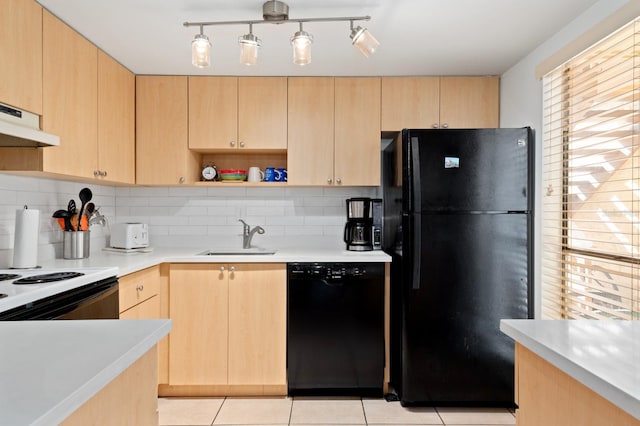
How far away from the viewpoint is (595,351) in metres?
0.89

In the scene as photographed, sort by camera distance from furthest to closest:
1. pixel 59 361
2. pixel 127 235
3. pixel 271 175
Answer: pixel 271 175 → pixel 127 235 → pixel 59 361

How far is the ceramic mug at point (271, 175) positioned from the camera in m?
3.18

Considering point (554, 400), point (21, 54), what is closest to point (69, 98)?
point (21, 54)

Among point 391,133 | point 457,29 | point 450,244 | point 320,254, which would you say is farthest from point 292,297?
point 457,29

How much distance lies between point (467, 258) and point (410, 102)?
3.96 feet

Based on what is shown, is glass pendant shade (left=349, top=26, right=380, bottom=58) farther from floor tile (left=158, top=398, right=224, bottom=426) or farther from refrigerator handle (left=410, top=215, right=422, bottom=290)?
floor tile (left=158, top=398, right=224, bottom=426)

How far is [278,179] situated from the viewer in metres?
3.18

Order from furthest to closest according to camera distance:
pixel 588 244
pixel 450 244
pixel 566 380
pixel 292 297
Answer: pixel 292 297
pixel 450 244
pixel 588 244
pixel 566 380

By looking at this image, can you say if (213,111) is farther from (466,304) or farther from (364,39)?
(466,304)

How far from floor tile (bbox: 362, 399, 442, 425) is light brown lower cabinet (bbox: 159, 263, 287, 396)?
0.60 meters

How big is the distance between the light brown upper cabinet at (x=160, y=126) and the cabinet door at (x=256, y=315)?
97 cm

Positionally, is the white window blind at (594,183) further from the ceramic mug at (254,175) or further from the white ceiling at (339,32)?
the ceramic mug at (254,175)

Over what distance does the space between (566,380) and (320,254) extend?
6.69 feet

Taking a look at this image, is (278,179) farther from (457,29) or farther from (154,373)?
(154,373)
